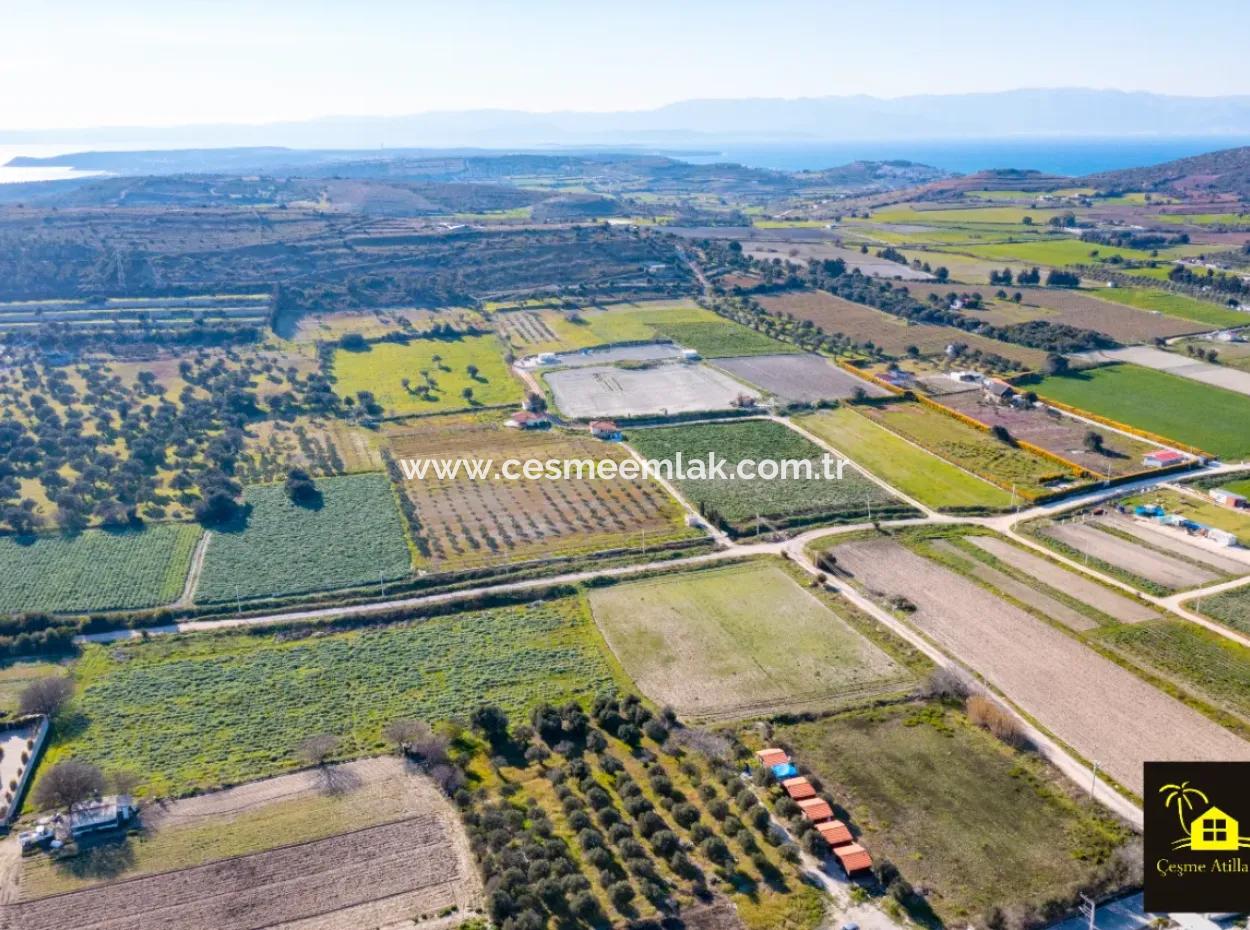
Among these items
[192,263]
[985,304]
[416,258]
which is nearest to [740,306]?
[985,304]

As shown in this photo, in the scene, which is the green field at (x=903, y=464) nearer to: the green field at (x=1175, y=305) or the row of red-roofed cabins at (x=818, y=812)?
the row of red-roofed cabins at (x=818, y=812)

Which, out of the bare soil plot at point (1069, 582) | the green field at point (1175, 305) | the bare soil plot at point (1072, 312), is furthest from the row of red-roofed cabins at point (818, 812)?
the green field at point (1175, 305)

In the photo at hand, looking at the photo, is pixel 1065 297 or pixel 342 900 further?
pixel 1065 297

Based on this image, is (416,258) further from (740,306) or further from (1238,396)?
(1238,396)

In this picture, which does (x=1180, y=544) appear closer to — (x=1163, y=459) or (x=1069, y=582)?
(x=1069, y=582)

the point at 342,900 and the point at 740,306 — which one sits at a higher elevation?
the point at 740,306

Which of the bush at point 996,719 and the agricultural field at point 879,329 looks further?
the agricultural field at point 879,329

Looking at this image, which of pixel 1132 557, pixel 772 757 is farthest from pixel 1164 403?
pixel 772 757
